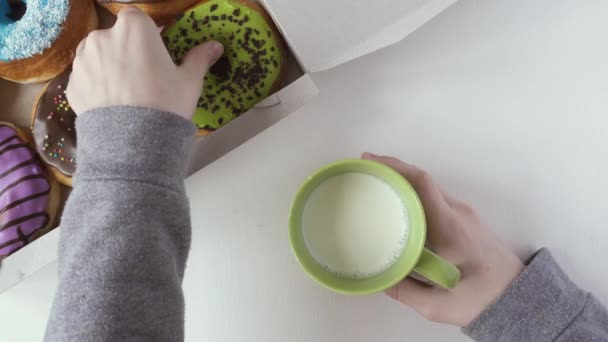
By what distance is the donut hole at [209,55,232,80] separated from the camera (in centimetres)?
57

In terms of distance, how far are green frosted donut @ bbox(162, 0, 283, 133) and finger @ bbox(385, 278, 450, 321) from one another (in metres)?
0.26

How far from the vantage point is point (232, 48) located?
570mm

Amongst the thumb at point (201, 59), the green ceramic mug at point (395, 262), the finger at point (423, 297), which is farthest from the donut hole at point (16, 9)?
the finger at point (423, 297)

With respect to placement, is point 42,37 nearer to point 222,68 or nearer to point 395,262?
point 222,68

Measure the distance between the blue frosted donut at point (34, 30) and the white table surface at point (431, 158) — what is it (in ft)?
0.79

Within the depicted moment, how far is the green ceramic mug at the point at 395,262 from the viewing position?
47 centimetres

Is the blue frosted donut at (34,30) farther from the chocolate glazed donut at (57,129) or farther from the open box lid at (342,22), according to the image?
the open box lid at (342,22)

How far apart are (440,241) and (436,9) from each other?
23cm

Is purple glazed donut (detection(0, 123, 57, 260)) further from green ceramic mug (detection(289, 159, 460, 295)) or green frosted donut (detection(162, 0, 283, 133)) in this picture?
green ceramic mug (detection(289, 159, 460, 295))

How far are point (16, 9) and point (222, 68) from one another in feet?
0.97

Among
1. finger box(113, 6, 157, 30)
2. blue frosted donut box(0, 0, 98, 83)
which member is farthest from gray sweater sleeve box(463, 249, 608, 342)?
blue frosted donut box(0, 0, 98, 83)

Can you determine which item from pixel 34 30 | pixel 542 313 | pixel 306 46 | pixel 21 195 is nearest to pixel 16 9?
pixel 34 30

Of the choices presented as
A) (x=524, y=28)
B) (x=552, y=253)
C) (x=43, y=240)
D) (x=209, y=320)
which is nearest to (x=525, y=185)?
(x=552, y=253)

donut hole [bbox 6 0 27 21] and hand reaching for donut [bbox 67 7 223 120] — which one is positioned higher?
donut hole [bbox 6 0 27 21]
